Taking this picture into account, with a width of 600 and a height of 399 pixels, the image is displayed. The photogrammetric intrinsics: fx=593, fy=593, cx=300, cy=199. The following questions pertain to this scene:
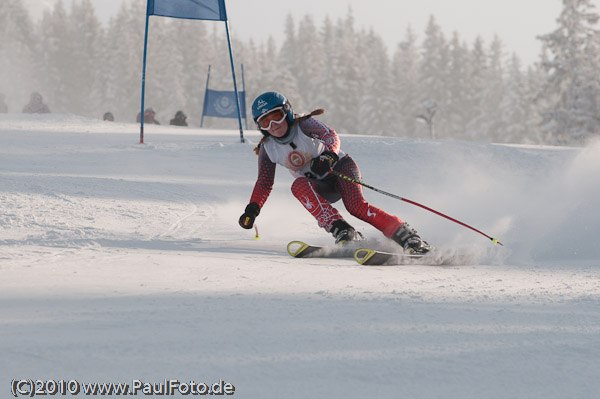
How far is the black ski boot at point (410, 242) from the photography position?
376 centimetres

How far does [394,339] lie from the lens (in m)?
1.85

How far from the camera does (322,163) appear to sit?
13.1 ft

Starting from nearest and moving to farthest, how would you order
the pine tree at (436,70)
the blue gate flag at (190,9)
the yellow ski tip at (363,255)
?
the yellow ski tip at (363,255) < the blue gate flag at (190,9) < the pine tree at (436,70)

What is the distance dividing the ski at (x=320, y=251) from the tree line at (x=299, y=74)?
144ft

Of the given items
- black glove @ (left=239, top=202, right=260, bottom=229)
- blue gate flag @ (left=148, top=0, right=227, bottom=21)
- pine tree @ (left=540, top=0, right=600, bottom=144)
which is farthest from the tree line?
black glove @ (left=239, top=202, right=260, bottom=229)

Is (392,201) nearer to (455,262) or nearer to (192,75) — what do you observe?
(455,262)

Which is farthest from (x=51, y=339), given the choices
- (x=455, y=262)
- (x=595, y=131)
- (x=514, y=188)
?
(x=595, y=131)

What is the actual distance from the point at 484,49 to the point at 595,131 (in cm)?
3047

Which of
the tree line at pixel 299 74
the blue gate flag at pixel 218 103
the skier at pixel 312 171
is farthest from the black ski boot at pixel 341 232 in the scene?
the tree line at pixel 299 74

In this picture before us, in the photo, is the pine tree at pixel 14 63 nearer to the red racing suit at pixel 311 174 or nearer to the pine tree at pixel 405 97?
the pine tree at pixel 405 97

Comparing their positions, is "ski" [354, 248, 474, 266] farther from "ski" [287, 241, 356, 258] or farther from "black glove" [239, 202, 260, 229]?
"black glove" [239, 202, 260, 229]

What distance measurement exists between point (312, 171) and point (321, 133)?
402 mm

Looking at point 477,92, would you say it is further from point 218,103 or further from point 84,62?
point 218,103

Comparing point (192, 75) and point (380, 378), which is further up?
point (192, 75)
